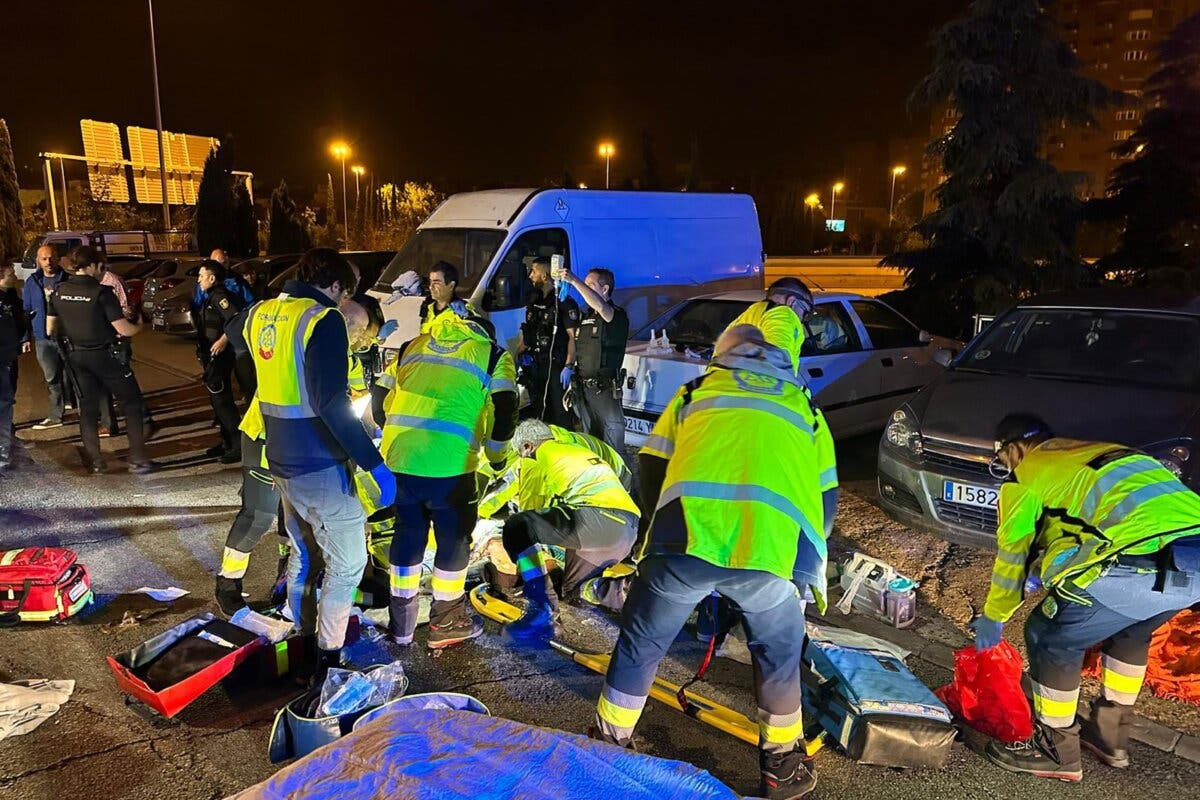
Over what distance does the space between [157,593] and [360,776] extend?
3.35 metres

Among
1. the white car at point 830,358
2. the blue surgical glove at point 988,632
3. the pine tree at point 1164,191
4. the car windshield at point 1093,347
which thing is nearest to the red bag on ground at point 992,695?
the blue surgical glove at point 988,632

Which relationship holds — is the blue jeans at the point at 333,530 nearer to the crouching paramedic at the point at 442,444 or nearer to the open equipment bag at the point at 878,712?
the crouching paramedic at the point at 442,444

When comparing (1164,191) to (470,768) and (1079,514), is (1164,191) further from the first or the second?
(470,768)

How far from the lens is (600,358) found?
6.55m

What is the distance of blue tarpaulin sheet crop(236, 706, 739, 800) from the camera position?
1.83 meters

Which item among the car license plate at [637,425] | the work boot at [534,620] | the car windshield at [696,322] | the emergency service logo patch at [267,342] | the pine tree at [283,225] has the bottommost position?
the work boot at [534,620]

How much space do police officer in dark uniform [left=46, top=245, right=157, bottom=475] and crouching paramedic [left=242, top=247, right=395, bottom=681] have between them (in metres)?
3.77

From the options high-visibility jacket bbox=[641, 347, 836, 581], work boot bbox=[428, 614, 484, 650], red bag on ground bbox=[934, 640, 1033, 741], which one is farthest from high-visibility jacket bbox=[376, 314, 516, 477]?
red bag on ground bbox=[934, 640, 1033, 741]

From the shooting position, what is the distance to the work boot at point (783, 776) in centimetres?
292

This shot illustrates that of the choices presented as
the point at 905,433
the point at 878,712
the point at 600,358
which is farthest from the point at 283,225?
the point at 878,712

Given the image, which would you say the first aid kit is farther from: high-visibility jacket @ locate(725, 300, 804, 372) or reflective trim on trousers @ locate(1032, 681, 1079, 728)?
reflective trim on trousers @ locate(1032, 681, 1079, 728)

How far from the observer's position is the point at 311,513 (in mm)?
3562

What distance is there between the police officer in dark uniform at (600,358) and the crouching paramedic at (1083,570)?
3.65 m

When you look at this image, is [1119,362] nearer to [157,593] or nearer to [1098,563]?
[1098,563]
